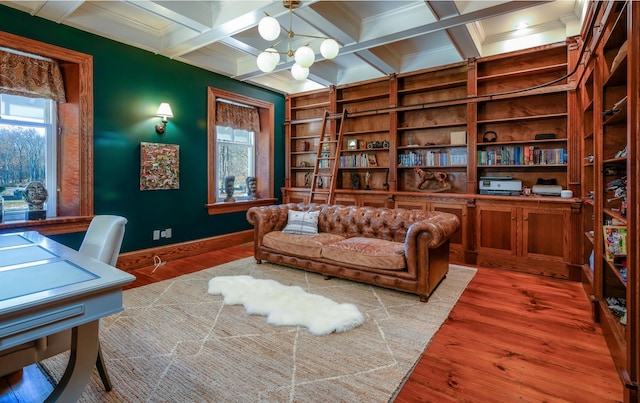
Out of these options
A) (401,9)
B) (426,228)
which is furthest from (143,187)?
(401,9)

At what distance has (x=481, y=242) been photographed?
4.12 metres

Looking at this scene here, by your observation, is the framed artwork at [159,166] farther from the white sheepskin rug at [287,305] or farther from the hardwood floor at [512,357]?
the hardwood floor at [512,357]

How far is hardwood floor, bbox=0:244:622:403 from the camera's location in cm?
171

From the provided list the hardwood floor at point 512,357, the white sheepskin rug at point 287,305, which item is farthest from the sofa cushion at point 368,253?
the hardwood floor at point 512,357

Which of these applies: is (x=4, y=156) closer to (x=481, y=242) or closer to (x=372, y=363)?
(x=372, y=363)

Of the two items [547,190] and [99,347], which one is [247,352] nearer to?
[99,347]

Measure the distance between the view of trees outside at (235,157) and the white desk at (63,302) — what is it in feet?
12.3

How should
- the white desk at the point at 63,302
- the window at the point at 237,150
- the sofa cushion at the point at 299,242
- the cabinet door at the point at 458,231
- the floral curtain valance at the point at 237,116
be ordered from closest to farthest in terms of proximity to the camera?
the white desk at the point at 63,302, the sofa cushion at the point at 299,242, the cabinet door at the point at 458,231, the window at the point at 237,150, the floral curtain valance at the point at 237,116

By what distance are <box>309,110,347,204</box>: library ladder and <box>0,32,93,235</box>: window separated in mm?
2984

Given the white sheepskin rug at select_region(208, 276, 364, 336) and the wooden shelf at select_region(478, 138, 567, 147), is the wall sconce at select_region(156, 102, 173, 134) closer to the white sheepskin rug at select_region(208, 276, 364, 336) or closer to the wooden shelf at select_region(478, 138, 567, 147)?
the white sheepskin rug at select_region(208, 276, 364, 336)

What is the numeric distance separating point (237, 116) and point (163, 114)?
57.5 inches

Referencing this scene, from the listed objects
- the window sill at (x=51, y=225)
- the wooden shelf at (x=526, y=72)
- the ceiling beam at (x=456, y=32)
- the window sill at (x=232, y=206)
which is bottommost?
the window sill at (x=51, y=225)

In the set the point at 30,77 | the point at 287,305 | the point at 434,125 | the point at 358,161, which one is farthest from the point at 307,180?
the point at 30,77

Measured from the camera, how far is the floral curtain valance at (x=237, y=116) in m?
5.07
